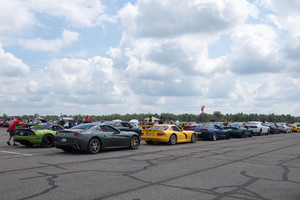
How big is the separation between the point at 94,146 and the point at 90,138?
43 cm

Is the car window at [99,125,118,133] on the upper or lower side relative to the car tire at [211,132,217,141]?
→ upper

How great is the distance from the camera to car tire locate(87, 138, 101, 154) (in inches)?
448

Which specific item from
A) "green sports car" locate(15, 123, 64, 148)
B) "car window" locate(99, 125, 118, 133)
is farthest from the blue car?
"green sports car" locate(15, 123, 64, 148)

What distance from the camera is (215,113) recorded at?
461 feet

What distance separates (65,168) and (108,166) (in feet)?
4.10

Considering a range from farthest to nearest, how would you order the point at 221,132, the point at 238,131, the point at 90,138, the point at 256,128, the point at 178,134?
1. the point at 256,128
2. the point at 238,131
3. the point at 221,132
4. the point at 178,134
5. the point at 90,138

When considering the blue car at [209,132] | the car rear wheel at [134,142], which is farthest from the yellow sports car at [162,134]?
the blue car at [209,132]

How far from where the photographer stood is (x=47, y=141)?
14.2 m

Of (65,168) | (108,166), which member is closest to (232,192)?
(108,166)

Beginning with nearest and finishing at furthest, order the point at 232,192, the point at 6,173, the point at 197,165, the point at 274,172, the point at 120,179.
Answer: the point at 232,192 → the point at 120,179 → the point at 6,173 → the point at 274,172 → the point at 197,165

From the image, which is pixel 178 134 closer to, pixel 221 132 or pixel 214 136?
pixel 214 136

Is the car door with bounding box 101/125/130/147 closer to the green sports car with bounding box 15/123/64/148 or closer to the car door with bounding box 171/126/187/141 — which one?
the green sports car with bounding box 15/123/64/148

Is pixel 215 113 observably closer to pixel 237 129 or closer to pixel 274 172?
pixel 237 129

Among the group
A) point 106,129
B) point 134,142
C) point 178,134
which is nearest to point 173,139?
point 178,134
